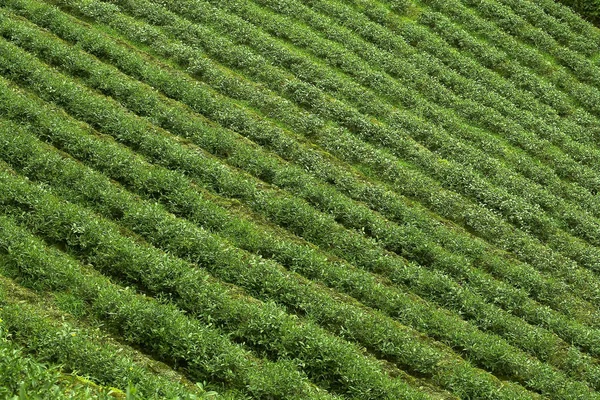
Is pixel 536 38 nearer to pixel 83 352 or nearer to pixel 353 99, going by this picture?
pixel 353 99

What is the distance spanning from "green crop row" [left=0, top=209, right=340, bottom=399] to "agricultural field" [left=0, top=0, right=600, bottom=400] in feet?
0.14

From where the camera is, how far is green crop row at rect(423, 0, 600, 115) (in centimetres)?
2898

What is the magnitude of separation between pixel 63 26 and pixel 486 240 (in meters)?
15.2

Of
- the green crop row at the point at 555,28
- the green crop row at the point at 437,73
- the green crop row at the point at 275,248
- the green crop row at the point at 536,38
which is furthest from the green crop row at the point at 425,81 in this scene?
the green crop row at the point at 275,248

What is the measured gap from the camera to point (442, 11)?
31.7m

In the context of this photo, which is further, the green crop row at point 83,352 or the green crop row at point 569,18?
the green crop row at point 569,18

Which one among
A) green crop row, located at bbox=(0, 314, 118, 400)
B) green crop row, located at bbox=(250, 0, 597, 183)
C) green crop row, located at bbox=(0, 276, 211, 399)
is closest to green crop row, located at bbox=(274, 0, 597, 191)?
green crop row, located at bbox=(250, 0, 597, 183)

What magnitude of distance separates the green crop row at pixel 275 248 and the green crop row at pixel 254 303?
1.65ft

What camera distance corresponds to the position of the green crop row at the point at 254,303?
583 inches

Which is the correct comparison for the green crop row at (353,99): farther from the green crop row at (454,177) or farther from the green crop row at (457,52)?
the green crop row at (457,52)

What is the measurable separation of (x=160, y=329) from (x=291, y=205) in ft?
20.9

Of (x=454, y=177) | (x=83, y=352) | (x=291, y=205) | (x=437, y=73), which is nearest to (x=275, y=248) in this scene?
(x=291, y=205)

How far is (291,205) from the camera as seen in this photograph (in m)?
19.2

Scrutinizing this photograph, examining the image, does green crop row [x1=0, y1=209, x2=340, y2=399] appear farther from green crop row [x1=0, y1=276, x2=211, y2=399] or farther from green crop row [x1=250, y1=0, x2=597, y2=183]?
green crop row [x1=250, y1=0, x2=597, y2=183]
